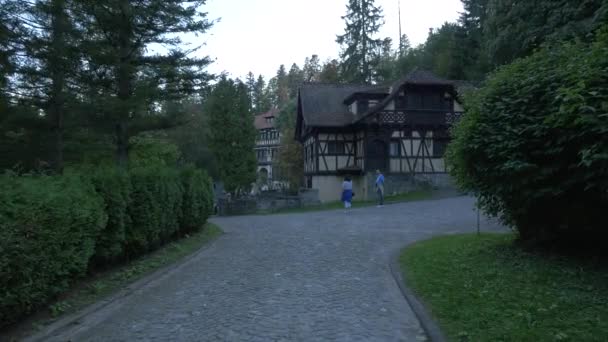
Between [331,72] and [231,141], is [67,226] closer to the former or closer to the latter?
[231,141]

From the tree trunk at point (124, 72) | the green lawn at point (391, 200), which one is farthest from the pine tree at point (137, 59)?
the green lawn at point (391, 200)

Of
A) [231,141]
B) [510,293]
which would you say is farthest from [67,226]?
[231,141]

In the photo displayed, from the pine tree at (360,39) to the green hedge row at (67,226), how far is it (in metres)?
47.2

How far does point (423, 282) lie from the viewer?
8328 mm

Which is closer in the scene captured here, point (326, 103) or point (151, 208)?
point (151, 208)

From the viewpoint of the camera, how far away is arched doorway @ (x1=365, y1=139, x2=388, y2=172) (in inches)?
1403

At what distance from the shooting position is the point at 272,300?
7496 mm

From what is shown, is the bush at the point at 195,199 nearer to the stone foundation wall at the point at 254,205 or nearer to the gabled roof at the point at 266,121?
the stone foundation wall at the point at 254,205

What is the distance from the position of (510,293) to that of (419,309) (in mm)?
1304

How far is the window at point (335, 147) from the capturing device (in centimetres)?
3766

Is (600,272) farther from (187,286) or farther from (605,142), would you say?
(187,286)

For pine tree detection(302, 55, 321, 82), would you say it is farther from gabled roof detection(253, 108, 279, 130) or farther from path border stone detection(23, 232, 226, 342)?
path border stone detection(23, 232, 226, 342)

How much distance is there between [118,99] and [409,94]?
74.5 ft

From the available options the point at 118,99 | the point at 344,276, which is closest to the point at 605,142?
the point at 344,276
